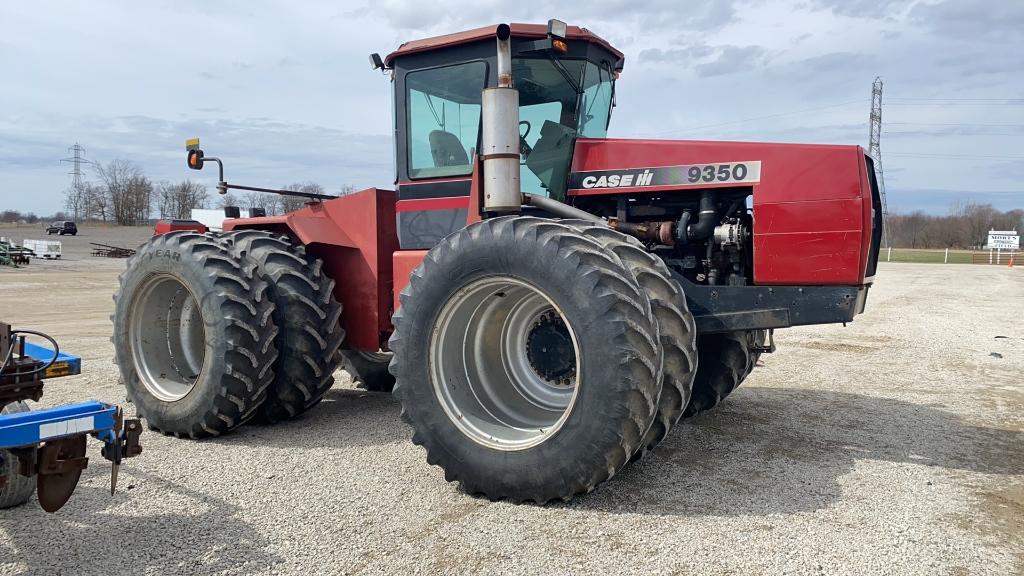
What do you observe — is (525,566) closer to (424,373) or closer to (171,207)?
(424,373)

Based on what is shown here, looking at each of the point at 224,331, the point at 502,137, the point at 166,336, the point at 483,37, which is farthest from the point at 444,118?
the point at 166,336

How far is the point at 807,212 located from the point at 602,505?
2064 mm

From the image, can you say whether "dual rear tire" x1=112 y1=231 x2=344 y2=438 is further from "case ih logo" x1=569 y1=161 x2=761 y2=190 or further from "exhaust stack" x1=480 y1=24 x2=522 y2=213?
"case ih logo" x1=569 y1=161 x2=761 y2=190

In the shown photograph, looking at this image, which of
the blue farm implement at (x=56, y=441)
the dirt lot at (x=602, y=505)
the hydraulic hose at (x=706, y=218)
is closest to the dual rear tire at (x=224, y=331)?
the dirt lot at (x=602, y=505)

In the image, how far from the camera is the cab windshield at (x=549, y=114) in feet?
16.5

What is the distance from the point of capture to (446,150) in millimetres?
5309

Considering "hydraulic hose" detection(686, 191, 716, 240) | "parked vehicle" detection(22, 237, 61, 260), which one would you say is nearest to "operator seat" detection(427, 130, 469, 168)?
"hydraulic hose" detection(686, 191, 716, 240)

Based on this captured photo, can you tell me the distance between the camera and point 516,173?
15.1ft

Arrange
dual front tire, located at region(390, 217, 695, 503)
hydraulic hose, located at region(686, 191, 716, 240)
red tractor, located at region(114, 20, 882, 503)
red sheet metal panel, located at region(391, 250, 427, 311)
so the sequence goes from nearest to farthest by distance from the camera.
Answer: dual front tire, located at region(390, 217, 695, 503), red tractor, located at region(114, 20, 882, 503), hydraulic hose, located at region(686, 191, 716, 240), red sheet metal panel, located at region(391, 250, 427, 311)

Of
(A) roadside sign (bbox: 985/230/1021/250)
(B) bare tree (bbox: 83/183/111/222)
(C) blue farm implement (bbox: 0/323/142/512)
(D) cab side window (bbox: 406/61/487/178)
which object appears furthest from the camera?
(B) bare tree (bbox: 83/183/111/222)

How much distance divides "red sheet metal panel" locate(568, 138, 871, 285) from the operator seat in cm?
178

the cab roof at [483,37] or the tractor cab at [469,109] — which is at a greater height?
the cab roof at [483,37]

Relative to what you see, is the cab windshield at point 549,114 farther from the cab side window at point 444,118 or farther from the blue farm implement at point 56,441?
the blue farm implement at point 56,441

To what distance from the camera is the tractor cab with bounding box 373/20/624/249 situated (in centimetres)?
504
